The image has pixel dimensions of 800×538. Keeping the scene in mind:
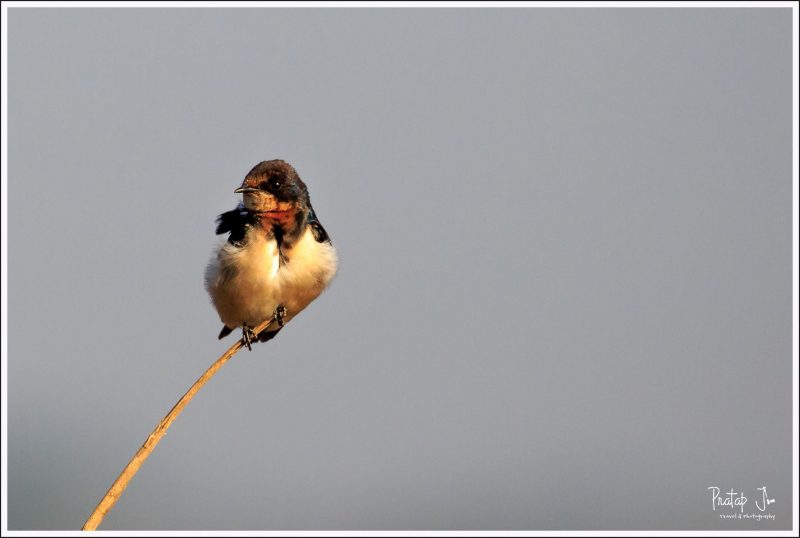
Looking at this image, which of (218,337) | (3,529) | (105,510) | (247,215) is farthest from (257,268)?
(105,510)

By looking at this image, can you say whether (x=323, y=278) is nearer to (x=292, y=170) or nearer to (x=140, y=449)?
(x=292, y=170)

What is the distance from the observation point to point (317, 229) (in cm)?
450

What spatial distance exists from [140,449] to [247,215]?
7.39 ft

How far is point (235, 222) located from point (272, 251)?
8.8 inches

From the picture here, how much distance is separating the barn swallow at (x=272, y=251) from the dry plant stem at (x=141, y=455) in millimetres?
1728

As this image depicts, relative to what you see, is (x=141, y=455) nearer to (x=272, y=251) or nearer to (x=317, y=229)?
(x=272, y=251)

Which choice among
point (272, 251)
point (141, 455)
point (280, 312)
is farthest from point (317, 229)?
point (141, 455)

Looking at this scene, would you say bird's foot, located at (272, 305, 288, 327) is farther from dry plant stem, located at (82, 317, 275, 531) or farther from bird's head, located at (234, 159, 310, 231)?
dry plant stem, located at (82, 317, 275, 531)

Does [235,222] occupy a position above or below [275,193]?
below

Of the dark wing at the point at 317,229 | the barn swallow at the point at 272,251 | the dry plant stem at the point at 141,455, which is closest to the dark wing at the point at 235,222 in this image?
the barn swallow at the point at 272,251

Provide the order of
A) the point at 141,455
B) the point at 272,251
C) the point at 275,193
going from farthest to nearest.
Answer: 1. the point at 272,251
2. the point at 275,193
3. the point at 141,455

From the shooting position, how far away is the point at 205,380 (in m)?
2.48

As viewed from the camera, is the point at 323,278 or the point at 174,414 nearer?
the point at 174,414

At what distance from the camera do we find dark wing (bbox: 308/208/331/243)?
4.48 meters
